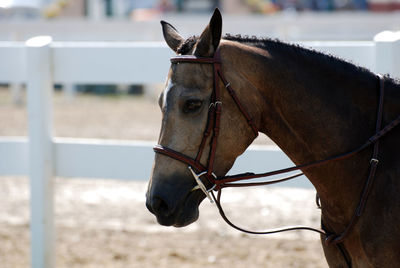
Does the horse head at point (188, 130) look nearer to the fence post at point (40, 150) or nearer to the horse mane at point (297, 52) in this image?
the horse mane at point (297, 52)

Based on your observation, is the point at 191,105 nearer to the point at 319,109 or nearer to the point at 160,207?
the point at 160,207

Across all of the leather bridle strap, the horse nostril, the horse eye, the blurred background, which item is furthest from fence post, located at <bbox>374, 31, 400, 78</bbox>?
the horse nostril

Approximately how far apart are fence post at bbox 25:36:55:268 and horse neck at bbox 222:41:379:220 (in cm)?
214

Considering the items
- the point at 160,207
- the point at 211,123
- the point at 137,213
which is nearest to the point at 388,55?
the point at 211,123

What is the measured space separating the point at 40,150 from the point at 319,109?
7.93 feet

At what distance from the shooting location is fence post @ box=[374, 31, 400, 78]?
3.83 metres

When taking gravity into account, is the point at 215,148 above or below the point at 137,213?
above

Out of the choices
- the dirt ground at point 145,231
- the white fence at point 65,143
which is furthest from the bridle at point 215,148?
the dirt ground at point 145,231

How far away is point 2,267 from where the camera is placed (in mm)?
4730

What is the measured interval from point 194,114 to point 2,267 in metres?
2.95

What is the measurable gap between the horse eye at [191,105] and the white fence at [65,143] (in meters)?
1.64

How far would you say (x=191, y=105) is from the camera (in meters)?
2.56

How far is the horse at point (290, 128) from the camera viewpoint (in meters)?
2.57

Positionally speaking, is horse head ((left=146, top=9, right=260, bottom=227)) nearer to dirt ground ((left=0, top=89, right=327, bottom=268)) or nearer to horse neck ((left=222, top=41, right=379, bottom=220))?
horse neck ((left=222, top=41, right=379, bottom=220))
